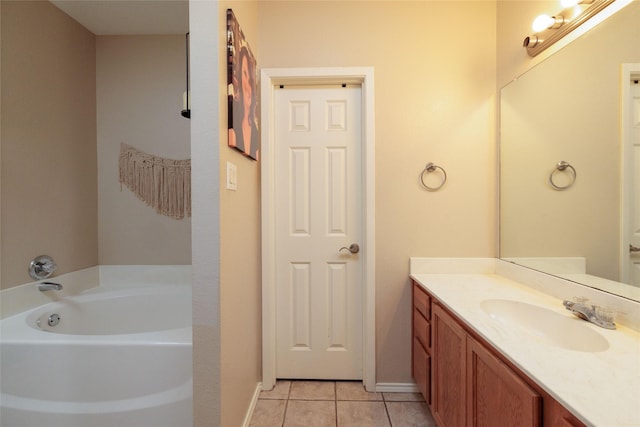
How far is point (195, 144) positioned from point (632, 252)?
175 centimetres

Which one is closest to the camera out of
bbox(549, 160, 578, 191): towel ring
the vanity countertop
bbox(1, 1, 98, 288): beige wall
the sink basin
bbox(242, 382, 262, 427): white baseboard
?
the vanity countertop

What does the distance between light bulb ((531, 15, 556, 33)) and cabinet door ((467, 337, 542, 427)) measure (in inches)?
61.6

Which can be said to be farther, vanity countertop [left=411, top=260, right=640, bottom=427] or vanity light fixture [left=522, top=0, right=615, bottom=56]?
vanity light fixture [left=522, top=0, right=615, bottom=56]

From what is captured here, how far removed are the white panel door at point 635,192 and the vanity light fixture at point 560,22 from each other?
1.41 feet

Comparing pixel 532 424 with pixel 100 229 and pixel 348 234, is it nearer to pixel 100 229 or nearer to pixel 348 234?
pixel 348 234

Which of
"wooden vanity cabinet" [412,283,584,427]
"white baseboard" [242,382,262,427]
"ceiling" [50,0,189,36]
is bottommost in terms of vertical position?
"white baseboard" [242,382,262,427]

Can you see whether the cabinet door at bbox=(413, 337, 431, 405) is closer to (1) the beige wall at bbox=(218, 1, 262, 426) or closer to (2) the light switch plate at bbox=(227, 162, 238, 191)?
(1) the beige wall at bbox=(218, 1, 262, 426)

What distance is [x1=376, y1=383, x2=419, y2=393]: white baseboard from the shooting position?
1.73 meters

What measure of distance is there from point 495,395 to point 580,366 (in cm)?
28

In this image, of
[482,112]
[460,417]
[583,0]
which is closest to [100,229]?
[460,417]

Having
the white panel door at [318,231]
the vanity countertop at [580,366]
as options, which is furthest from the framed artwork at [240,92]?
the vanity countertop at [580,366]

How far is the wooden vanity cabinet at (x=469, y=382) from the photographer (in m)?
0.70

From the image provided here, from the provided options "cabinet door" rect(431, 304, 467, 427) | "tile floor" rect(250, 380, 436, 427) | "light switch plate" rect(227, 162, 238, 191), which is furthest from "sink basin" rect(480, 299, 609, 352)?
"light switch plate" rect(227, 162, 238, 191)

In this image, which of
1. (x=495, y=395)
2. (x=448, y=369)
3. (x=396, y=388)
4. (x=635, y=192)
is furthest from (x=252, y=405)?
(x=635, y=192)
